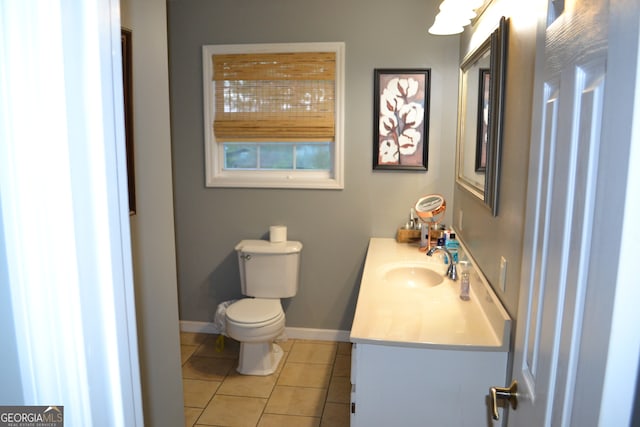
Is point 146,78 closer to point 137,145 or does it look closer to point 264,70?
point 137,145

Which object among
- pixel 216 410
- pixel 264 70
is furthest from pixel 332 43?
pixel 216 410

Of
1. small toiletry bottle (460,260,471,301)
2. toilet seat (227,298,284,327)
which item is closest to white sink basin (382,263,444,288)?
small toiletry bottle (460,260,471,301)

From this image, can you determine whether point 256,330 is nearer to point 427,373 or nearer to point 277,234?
point 277,234

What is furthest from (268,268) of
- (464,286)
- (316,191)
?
(464,286)

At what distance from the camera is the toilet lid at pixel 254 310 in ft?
10.4

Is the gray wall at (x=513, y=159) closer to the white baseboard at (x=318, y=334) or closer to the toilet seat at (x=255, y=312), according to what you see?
the toilet seat at (x=255, y=312)

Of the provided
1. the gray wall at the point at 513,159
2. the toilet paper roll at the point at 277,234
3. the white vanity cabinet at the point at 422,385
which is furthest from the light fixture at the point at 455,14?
the toilet paper roll at the point at 277,234

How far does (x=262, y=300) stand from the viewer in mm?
3463

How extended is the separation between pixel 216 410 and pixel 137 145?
181cm

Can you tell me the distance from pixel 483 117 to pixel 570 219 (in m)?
1.63

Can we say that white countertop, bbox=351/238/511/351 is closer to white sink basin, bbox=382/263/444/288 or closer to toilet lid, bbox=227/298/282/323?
white sink basin, bbox=382/263/444/288

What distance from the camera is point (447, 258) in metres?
2.87

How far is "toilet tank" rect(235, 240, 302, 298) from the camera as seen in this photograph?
3.52m

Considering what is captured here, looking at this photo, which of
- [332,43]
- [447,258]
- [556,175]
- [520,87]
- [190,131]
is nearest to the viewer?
[556,175]
